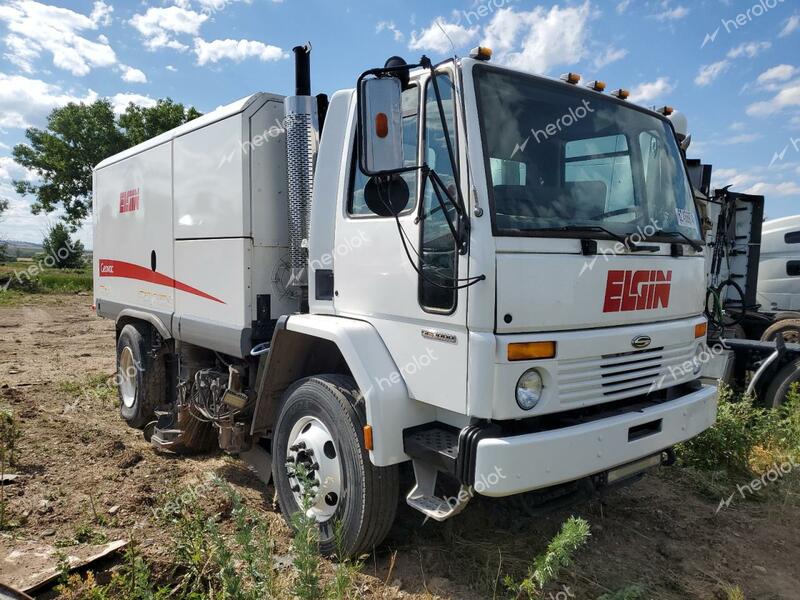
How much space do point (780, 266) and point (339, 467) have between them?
8.99 metres

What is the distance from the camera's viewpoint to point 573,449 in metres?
2.67

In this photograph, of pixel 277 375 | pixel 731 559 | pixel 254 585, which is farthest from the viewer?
pixel 277 375

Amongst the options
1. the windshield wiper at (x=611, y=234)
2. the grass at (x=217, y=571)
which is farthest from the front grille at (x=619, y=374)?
the grass at (x=217, y=571)

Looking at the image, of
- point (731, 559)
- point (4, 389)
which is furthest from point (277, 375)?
point (4, 389)

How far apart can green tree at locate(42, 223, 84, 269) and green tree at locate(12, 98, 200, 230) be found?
2.37m

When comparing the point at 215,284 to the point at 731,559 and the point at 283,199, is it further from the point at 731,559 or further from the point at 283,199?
the point at 731,559

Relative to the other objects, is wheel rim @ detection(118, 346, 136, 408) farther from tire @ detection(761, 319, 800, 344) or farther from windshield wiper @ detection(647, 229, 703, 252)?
tire @ detection(761, 319, 800, 344)

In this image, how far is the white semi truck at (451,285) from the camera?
8.72 ft

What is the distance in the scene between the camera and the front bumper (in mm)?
2523

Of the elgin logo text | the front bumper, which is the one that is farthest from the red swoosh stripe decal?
the elgin logo text

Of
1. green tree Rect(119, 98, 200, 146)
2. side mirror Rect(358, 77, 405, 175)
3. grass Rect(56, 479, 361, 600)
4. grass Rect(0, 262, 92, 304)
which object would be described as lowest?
grass Rect(0, 262, 92, 304)

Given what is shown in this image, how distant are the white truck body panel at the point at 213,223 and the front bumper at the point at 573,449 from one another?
6.89 feet

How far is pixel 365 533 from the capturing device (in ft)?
10.1

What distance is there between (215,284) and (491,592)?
9.10 feet
